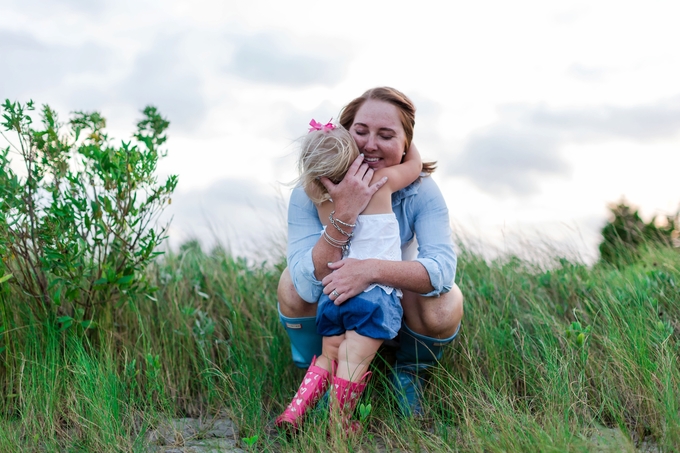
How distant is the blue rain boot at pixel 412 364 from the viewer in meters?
3.51

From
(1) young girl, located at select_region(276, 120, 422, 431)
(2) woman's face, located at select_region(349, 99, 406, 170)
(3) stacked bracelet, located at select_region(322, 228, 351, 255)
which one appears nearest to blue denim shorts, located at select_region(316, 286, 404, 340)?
(1) young girl, located at select_region(276, 120, 422, 431)

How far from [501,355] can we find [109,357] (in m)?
2.51

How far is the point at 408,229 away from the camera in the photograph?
12.0ft

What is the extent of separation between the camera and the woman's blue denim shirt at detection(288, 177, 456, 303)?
3.33m

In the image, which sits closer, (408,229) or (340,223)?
(340,223)

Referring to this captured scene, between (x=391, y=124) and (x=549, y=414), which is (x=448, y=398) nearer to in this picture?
(x=549, y=414)

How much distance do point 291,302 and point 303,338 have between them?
283 mm

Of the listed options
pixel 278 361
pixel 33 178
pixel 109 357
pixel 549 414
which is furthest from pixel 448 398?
pixel 33 178

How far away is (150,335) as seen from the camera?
443 cm

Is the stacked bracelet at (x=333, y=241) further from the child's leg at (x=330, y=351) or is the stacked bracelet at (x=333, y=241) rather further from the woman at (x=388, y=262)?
the child's leg at (x=330, y=351)

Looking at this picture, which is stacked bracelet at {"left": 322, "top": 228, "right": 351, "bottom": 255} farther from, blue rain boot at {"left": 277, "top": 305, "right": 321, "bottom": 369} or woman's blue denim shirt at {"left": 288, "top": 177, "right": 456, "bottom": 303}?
blue rain boot at {"left": 277, "top": 305, "right": 321, "bottom": 369}

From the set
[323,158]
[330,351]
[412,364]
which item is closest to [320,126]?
[323,158]

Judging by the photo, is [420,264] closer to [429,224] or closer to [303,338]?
[429,224]

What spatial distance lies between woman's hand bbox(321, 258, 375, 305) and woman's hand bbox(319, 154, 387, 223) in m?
0.23
